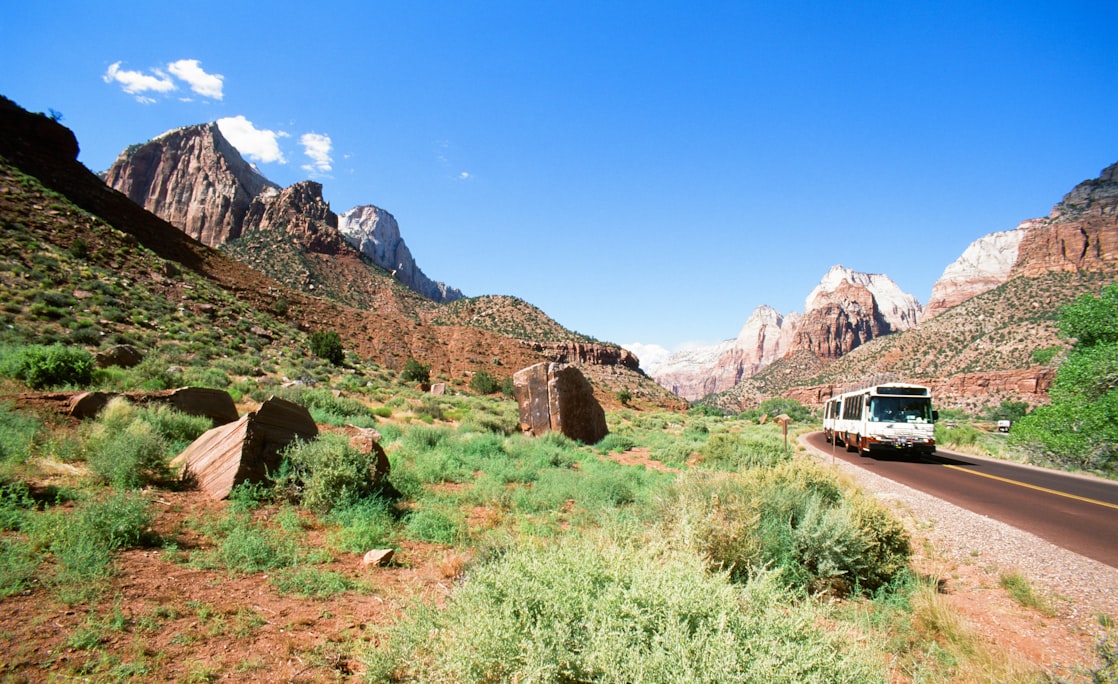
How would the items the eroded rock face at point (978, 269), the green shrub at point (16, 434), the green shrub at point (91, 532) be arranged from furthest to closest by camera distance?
the eroded rock face at point (978, 269) < the green shrub at point (16, 434) < the green shrub at point (91, 532)

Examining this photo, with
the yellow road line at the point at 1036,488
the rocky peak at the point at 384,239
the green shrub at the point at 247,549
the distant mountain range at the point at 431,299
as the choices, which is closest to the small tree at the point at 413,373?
the distant mountain range at the point at 431,299

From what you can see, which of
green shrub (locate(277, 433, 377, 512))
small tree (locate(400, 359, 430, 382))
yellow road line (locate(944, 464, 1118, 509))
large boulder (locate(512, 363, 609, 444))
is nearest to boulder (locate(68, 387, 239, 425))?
green shrub (locate(277, 433, 377, 512))

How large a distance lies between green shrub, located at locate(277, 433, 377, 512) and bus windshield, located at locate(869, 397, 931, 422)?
Answer: 19181mm

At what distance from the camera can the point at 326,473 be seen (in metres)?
7.32

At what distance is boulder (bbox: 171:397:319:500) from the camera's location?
7.21 metres

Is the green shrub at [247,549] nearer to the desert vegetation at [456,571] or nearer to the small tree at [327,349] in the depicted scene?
the desert vegetation at [456,571]

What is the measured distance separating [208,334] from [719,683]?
29358 mm

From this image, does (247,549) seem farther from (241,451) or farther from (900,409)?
(900,409)

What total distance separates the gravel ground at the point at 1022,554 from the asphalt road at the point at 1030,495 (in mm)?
480

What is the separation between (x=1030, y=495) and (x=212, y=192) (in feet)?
400

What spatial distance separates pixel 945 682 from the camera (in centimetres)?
349

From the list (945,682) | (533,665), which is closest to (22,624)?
(533,665)

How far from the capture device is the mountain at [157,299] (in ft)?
67.3

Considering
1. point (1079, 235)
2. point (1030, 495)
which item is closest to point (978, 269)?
point (1079, 235)
